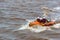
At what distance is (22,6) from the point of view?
20109 mm

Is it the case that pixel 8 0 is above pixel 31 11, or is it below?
above

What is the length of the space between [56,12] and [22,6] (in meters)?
3.40

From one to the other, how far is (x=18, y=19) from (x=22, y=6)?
13.4 feet

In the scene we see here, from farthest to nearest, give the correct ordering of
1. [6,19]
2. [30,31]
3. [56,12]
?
[56,12] < [6,19] < [30,31]

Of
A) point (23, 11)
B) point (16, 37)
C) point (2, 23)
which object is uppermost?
point (23, 11)

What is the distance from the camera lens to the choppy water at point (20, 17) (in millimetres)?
12859

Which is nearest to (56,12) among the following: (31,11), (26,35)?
(31,11)

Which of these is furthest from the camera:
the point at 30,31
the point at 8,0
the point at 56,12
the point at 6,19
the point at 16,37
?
the point at 8,0

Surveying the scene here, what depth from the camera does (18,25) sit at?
14656 millimetres

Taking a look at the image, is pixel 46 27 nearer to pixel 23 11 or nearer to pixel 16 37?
pixel 16 37

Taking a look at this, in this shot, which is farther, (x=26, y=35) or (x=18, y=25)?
(x=18, y=25)

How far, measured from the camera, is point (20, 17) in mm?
16547

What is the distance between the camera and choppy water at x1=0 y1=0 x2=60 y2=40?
12859 millimetres

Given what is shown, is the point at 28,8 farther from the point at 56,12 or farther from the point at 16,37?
the point at 16,37
